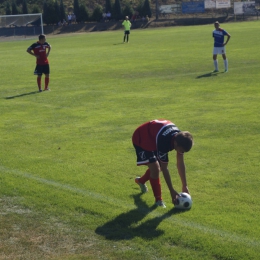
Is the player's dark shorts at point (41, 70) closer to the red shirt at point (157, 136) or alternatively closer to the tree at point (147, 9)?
the red shirt at point (157, 136)

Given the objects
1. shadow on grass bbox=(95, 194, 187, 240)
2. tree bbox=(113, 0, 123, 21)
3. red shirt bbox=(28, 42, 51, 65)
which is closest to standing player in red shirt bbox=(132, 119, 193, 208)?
shadow on grass bbox=(95, 194, 187, 240)

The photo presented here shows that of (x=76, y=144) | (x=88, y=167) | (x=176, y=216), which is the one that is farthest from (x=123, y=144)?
(x=176, y=216)

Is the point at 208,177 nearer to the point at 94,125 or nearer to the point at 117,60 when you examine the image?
the point at 94,125

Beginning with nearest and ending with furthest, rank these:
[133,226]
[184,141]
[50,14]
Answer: [184,141], [133,226], [50,14]

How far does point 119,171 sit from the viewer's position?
10.1 m

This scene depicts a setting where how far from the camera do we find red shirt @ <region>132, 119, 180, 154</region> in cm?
745

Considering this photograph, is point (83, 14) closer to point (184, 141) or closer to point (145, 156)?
point (145, 156)

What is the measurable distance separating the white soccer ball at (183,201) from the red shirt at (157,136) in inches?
30.1

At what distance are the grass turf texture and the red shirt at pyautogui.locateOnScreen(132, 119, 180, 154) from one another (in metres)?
0.96

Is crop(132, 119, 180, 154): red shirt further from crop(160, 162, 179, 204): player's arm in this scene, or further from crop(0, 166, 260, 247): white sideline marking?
crop(0, 166, 260, 247): white sideline marking

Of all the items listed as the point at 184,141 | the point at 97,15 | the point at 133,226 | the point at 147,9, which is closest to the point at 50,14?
the point at 97,15

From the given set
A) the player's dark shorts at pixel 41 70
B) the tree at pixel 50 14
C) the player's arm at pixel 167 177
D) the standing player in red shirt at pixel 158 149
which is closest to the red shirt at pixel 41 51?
the player's dark shorts at pixel 41 70

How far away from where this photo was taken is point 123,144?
12.0 metres

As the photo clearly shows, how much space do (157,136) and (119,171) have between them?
265 cm
